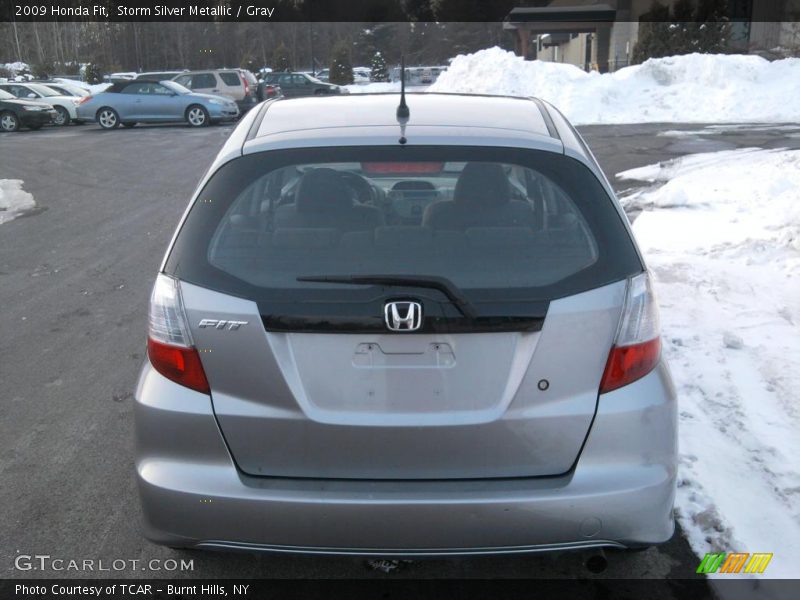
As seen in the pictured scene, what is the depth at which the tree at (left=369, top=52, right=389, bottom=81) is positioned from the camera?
5662cm

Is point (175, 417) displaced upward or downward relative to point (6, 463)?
upward

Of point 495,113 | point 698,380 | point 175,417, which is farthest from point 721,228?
point 175,417

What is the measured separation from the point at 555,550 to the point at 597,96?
84.1ft

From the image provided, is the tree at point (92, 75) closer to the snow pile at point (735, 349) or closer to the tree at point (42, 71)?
the tree at point (42, 71)

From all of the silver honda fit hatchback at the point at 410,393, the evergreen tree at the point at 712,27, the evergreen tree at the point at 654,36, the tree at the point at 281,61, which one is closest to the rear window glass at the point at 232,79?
the evergreen tree at the point at 654,36

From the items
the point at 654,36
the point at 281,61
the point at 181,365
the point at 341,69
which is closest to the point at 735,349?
the point at 181,365

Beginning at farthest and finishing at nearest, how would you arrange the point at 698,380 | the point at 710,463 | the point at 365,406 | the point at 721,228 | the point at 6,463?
the point at 721,228
the point at 698,380
the point at 6,463
the point at 710,463
the point at 365,406

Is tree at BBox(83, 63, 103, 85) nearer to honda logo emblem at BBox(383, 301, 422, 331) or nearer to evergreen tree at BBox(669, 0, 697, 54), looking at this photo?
evergreen tree at BBox(669, 0, 697, 54)

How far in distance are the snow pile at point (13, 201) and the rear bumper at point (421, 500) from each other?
9.29 metres

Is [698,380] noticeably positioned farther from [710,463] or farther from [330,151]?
[330,151]

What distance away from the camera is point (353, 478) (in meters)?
2.64

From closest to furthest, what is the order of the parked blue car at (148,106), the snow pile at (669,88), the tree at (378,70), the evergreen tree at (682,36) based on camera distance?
the snow pile at (669,88) < the parked blue car at (148,106) < the evergreen tree at (682,36) < the tree at (378,70)

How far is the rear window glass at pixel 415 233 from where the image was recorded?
2.67 metres

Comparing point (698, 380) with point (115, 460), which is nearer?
point (115, 460)
